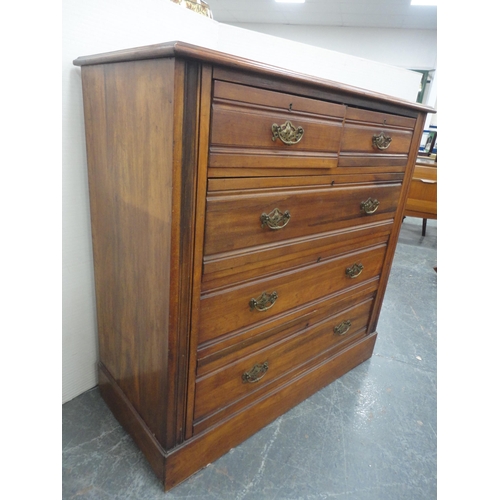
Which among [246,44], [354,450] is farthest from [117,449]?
[246,44]

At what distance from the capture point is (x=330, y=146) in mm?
1041

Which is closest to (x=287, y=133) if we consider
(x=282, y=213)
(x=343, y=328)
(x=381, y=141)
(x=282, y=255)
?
(x=282, y=213)

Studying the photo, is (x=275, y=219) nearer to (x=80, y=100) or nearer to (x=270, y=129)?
(x=270, y=129)

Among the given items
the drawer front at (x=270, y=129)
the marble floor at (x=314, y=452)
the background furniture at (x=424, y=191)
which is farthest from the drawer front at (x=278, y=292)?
the background furniture at (x=424, y=191)

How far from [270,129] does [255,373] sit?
30.4 inches

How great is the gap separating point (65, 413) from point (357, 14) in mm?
6646

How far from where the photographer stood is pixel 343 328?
1491mm

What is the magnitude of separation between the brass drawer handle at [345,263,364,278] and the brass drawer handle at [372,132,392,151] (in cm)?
45

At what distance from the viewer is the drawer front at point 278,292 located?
3.17 ft

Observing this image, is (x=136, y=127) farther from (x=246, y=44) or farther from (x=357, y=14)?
(x=357, y=14)

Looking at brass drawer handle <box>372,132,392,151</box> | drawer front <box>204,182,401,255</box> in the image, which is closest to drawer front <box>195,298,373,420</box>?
drawer front <box>204,182,401,255</box>

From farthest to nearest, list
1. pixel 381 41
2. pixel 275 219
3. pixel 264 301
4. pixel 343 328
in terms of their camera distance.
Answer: pixel 381 41
pixel 343 328
pixel 264 301
pixel 275 219

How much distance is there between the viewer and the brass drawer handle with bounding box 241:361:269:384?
115 centimetres

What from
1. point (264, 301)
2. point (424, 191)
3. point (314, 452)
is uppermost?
→ point (424, 191)
